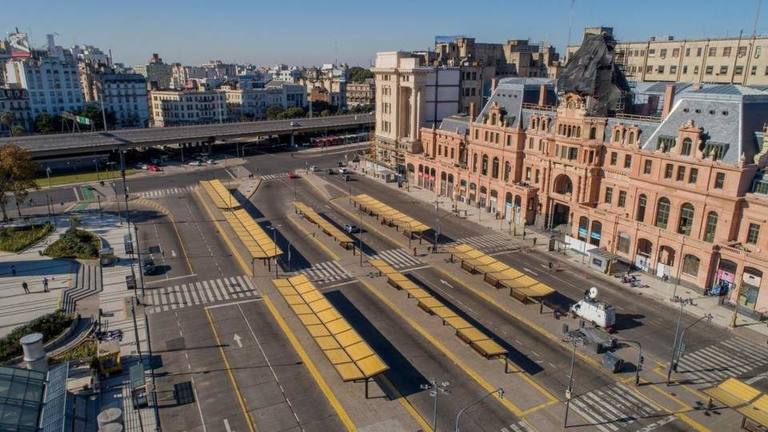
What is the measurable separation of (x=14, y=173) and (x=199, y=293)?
5035cm

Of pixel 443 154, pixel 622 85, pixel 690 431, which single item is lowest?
pixel 690 431

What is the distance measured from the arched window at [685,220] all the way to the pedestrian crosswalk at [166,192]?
102m

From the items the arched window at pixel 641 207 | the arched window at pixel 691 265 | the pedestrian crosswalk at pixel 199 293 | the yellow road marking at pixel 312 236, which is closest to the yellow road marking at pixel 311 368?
the pedestrian crosswalk at pixel 199 293

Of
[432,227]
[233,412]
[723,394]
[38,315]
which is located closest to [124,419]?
[233,412]

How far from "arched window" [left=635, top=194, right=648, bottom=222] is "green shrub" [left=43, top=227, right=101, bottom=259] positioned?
84.0 meters

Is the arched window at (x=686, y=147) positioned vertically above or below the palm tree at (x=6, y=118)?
above

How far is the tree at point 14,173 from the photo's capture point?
8812 cm

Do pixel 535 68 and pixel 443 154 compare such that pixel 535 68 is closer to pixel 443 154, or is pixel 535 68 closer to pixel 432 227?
pixel 443 154

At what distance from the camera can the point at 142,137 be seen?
488 feet

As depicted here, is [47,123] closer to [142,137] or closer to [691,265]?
[142,137]

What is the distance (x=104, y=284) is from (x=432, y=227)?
54571 millimetres

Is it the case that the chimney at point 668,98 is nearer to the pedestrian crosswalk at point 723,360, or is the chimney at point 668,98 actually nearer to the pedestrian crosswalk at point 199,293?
the pedestrian crosswalk at point 723,360

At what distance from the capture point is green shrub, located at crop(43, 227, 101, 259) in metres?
78.1

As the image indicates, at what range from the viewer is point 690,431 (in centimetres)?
4191
